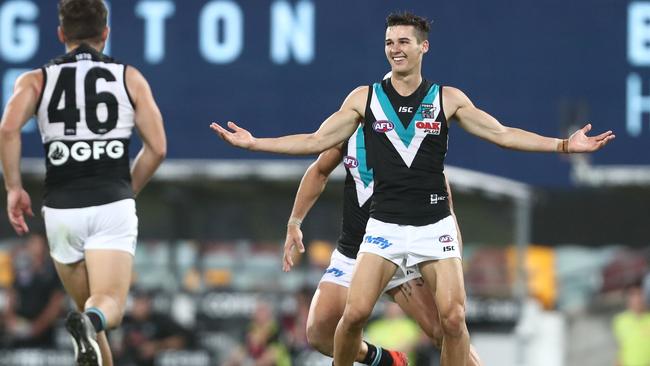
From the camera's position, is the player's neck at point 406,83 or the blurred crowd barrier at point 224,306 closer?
the player's neck at point 406,83

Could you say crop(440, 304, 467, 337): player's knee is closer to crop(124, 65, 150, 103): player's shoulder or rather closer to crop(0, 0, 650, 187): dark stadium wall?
crop(124, 65, 150, 103): player's shoulder

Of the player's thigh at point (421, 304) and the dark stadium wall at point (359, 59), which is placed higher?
the dark stadium wall at point (359, 59)

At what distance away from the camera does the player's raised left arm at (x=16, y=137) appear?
8.30m

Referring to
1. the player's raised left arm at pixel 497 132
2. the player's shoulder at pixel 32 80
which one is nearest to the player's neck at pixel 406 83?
the player's raised left arm at pixel 497 132

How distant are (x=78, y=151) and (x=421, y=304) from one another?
215cm

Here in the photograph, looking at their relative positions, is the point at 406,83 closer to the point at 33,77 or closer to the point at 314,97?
the point at 33,77

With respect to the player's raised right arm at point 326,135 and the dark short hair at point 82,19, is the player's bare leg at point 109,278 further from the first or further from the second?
the dark short hair at point 82,19

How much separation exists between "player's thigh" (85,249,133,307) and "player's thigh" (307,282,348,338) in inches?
45.9

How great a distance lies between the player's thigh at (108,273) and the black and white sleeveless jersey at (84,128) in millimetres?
307

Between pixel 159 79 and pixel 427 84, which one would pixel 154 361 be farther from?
pixel 427 84

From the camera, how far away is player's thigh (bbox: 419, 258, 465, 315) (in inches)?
306

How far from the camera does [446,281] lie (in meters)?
7.84

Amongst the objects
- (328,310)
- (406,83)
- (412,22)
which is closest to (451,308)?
(328,310)

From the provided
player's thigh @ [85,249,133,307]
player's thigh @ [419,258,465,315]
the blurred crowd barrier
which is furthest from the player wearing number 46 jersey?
the blurred crowd barrier
